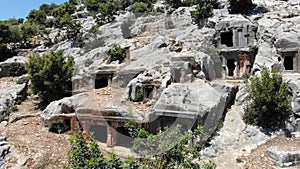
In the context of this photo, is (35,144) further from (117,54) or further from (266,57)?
(266,57)

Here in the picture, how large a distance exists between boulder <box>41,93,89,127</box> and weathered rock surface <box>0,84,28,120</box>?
4746 mm

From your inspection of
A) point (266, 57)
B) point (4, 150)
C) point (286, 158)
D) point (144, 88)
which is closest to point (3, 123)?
point (4, 150)

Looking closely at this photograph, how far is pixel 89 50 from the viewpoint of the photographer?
128ft

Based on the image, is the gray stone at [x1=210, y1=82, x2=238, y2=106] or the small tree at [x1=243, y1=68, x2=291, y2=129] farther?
the gray stone at [x1=210, y1=82, x2=238, y2=106]

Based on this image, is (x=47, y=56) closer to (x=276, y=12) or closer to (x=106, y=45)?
(x=106, y=45)

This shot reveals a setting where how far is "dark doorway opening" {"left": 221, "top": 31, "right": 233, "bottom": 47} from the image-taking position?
32125 mm

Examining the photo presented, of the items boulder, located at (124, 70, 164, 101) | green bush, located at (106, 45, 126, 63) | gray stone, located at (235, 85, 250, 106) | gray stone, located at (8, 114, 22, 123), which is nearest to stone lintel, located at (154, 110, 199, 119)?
boulder, located at (124, 70, 164, 101)

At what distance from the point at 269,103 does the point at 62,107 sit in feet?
52.6

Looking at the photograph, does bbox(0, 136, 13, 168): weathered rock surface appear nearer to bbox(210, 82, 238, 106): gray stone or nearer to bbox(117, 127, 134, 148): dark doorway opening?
bbox(117, 127, 134, 148): dark doorway opening

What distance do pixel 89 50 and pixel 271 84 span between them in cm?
2625

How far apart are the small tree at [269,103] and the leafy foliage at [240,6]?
18.2m

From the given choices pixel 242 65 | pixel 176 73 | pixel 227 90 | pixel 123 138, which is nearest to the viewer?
pixel 123 138

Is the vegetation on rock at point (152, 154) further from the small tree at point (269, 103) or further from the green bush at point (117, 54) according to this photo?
the green bush at point (117, 54)

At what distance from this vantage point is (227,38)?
32.7m
